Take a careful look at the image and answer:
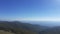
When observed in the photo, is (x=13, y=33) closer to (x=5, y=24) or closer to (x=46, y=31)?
(x=5, y=24)

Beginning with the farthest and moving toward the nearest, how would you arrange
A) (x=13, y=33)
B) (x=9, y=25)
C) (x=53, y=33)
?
1. (x=9, y=25)
2. (x=53, y=33)
3. (x=13, y=33)

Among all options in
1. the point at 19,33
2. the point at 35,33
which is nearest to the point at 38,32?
the point at 35,33

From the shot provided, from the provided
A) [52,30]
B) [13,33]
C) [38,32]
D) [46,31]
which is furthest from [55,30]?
[13,33]

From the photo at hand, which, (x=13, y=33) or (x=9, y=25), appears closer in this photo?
(x=13, y=33)

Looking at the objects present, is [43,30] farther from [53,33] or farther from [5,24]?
[5,24]

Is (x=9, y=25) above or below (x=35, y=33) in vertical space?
above

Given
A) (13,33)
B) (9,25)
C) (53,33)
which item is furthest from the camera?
(9,25)

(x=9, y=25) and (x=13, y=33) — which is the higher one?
(x=9, y=25)

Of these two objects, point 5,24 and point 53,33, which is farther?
point 5,24
